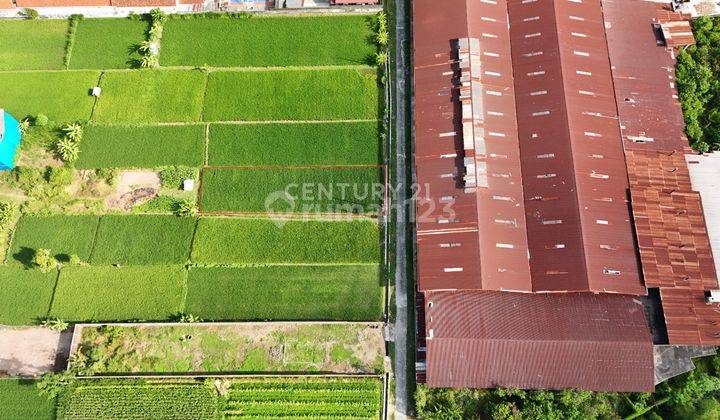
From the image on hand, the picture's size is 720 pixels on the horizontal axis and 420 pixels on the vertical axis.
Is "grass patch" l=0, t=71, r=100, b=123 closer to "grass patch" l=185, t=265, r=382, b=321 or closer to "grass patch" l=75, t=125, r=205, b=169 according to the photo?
"grass patch" l=75, t=125, r=205, b=169

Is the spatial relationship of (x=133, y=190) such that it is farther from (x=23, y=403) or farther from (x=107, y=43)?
A: (x=23, y=403)

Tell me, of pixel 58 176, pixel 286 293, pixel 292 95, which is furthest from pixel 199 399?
A: pixel 292 95

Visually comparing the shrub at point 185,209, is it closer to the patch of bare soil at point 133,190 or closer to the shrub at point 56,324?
the patch of bare soil at point 133,190

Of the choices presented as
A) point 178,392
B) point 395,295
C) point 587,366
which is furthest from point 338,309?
point 587,366

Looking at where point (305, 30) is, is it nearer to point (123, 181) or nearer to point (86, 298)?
point (123, 181)

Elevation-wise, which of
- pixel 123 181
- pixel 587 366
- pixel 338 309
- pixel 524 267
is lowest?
pixel 587 366

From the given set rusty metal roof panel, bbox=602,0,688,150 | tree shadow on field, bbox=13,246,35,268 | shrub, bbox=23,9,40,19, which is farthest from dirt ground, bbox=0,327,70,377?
rusty metal roof panel, bbox=602,0,688,150
